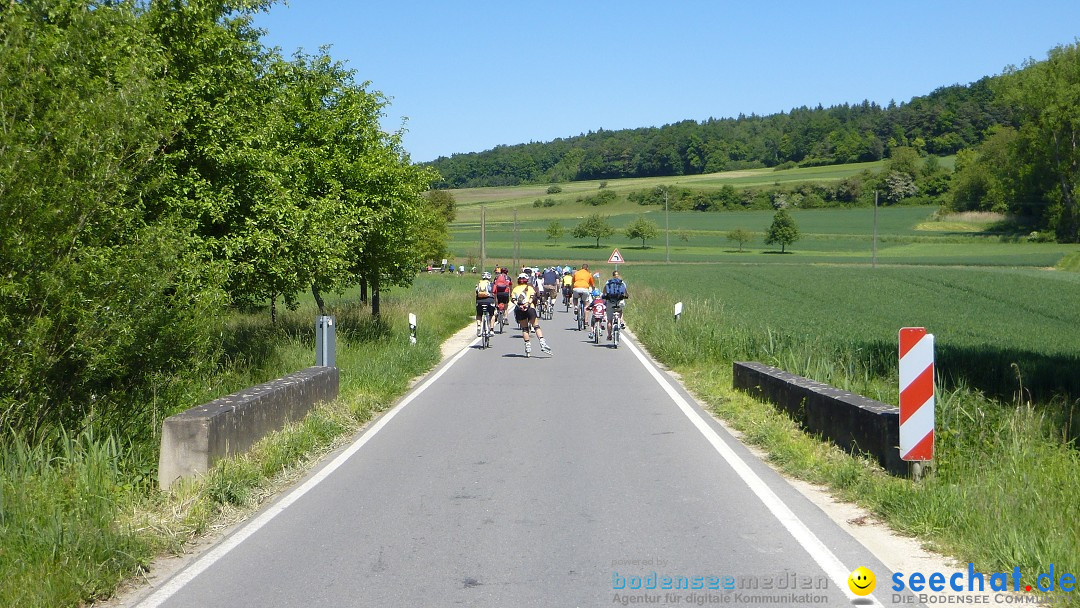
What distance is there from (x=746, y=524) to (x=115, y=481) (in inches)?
174

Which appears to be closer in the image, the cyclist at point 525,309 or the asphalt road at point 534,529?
the asphalt road at point 534,529

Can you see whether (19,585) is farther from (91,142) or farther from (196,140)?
(196,140)

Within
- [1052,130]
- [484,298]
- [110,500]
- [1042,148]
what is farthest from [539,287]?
[1042,148]

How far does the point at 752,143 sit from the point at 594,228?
58761 millimetres

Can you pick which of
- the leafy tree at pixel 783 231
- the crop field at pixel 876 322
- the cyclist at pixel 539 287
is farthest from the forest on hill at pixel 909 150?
the cyclist at pixel 539 287

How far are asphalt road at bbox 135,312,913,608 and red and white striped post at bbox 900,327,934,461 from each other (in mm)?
967

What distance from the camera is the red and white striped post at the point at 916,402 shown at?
25.4ft

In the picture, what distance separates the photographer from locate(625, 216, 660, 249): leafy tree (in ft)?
393

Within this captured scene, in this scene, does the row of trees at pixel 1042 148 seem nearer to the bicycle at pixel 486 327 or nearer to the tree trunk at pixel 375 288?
the tree trunk at pixel 375 288

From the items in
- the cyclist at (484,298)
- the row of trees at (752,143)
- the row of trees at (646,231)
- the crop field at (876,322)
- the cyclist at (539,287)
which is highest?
the row of trees at (752,143)

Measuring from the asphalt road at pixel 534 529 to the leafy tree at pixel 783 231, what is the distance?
99667mm

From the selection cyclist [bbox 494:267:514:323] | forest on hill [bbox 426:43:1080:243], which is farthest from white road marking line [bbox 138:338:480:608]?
forest on hill [bbox 426:43:1080:243]

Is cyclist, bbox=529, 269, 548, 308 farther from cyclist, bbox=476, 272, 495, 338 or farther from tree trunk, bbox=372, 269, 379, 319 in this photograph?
cyclist, bbox=476, 272, 495, 338

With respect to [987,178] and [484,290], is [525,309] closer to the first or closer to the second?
[484,290]
